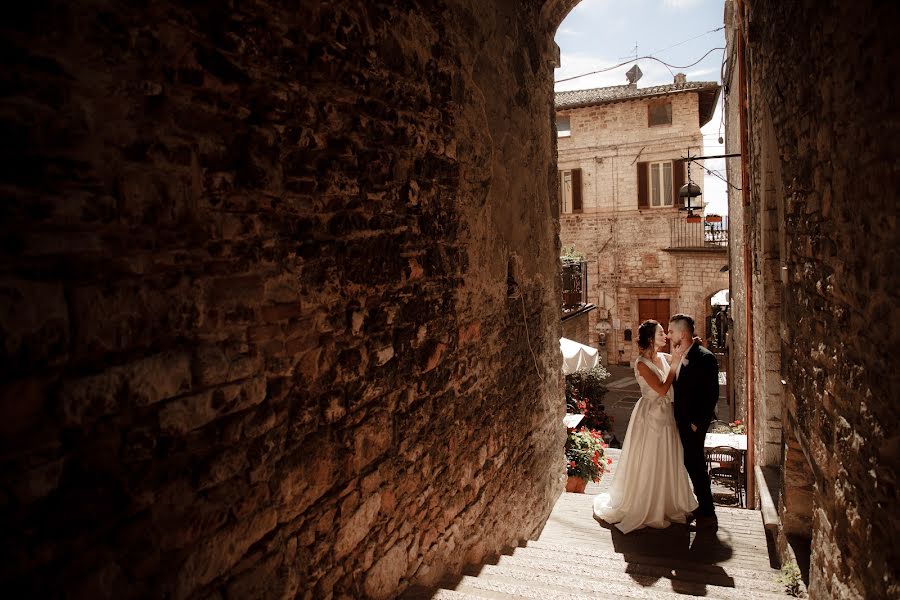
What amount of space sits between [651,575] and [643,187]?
17.1m

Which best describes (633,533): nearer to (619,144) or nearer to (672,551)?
(672,551)

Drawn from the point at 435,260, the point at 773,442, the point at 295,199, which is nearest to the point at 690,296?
the point at 773,442

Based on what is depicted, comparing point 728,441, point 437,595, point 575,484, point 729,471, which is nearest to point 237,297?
point 437,595

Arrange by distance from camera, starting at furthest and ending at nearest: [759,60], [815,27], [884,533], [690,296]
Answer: [690,296], [759,60], [815,27], [884,533]

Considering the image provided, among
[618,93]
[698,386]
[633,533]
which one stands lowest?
[633,533]

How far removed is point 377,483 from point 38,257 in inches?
72.6

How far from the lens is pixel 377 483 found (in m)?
2.88

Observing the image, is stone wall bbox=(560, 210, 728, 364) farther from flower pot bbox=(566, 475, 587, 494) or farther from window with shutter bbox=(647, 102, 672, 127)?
flower pot bbox=(566, 475, 587, 494)

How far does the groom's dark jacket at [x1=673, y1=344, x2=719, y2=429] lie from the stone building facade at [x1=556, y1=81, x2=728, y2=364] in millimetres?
14778

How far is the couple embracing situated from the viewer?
522 cm

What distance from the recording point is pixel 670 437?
17.7 ft

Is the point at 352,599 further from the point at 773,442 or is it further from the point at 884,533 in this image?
the point at 773,442

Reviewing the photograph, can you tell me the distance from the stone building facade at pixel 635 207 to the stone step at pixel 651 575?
16.0 meters

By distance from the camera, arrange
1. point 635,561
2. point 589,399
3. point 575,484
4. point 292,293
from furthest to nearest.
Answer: point 589,399, point 575,484, point 635,561, point 292,293
